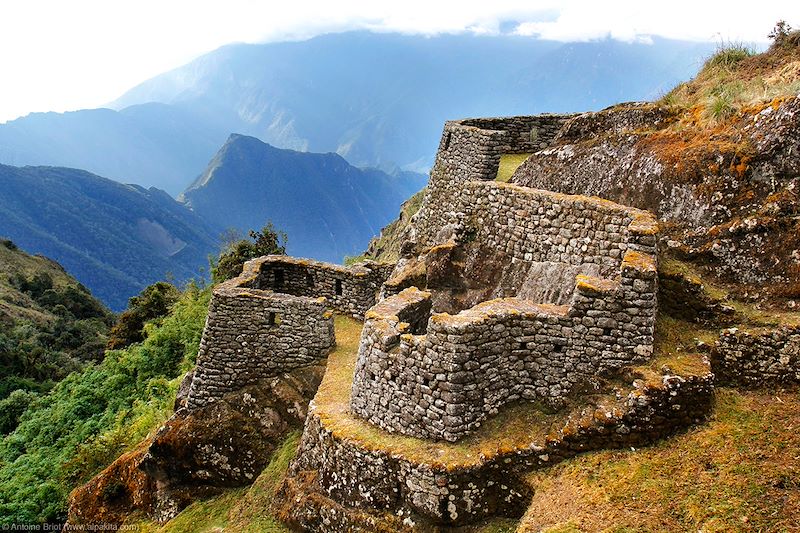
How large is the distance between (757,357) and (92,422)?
83.1 ft

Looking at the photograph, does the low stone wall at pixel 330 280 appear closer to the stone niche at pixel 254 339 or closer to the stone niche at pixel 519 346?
the stone niche at pixel 254 339

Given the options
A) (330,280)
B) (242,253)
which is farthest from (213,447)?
(242,253)

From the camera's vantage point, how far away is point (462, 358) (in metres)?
9.52

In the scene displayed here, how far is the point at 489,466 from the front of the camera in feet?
30.6

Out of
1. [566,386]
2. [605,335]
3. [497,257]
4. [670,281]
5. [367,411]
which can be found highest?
[497,257]

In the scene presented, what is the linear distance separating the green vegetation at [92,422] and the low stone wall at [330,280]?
557cm

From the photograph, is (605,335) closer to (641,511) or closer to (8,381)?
(641,511)

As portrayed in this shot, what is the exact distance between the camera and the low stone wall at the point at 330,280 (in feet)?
60.8

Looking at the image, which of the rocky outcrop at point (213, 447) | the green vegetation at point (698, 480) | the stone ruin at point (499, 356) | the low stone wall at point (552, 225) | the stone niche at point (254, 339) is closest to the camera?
the green vegetation at point (698, 480)

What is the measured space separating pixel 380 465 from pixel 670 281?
19.5ft

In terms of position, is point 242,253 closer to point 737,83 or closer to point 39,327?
point 737,83

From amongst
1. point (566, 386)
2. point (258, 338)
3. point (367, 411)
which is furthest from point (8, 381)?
point (566, 386)

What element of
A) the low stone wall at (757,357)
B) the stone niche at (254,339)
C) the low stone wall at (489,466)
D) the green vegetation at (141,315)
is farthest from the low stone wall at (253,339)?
the green vegetation at (141,315)

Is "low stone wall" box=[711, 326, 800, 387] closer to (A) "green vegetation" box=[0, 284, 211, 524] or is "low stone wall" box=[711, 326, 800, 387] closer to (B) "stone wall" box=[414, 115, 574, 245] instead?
(B) "stone wall" box=[414, 115, 574, 245]
